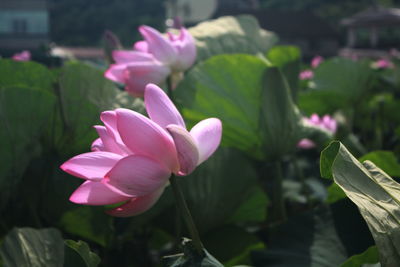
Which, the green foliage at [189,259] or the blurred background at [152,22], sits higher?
the green foliage at [189,259]

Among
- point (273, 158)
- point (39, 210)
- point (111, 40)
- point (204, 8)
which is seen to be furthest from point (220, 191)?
point (204, 8)

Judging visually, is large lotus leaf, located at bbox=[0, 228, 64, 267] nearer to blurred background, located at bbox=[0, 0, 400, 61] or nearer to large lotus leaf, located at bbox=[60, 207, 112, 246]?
large lotus leaf, located at bbox=[60, 207, 112, 246]

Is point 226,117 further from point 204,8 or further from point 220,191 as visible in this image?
point 204,8

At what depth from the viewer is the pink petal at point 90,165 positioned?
1.16 ft

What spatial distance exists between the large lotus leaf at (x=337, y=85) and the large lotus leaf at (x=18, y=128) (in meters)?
0.80

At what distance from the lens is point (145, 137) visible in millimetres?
349

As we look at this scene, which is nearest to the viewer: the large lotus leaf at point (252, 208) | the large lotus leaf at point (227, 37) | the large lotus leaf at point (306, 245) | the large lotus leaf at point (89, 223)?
the large lotus leaf at point (306, 245)

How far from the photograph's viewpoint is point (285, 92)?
0.64 m

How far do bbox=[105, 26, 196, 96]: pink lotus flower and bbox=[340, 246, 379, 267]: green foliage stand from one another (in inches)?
12.7

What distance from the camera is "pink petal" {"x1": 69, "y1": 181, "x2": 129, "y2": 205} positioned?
0.36m

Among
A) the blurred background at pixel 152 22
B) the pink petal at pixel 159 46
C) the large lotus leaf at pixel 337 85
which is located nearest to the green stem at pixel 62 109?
the pink petal at pixel 159 46

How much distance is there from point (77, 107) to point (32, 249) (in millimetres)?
217

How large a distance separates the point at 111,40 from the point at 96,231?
40cm

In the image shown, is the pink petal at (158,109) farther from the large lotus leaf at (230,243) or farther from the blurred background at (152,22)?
the blurred background at (152,22)
